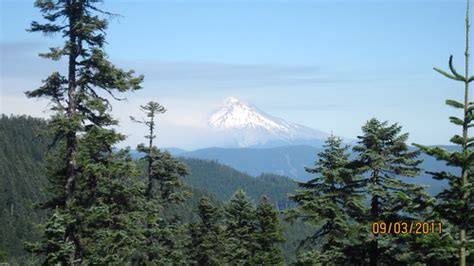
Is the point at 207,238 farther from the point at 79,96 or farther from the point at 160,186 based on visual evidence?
the point at 79,96

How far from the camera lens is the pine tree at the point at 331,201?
21.7 metres

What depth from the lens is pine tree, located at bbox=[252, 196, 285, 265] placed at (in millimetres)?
36719

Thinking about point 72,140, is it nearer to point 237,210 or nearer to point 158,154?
point 158,154

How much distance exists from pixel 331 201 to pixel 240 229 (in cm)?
1632

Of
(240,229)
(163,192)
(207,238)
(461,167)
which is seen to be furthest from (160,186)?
(461,167)

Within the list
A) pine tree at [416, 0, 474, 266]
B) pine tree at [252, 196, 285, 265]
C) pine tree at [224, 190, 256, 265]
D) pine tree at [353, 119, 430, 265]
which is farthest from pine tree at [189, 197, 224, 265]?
pine tree at [416, 0, 474, 266]

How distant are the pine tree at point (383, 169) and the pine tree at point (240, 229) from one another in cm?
1750

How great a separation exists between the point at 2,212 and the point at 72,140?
181 m

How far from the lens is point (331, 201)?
2269 centimetres
